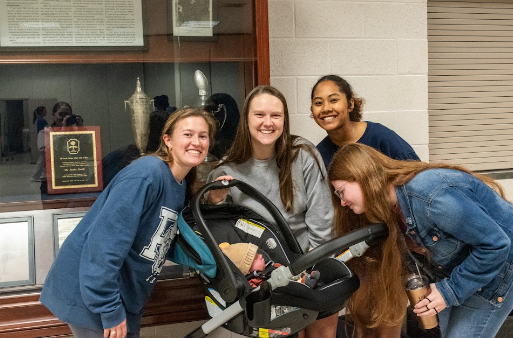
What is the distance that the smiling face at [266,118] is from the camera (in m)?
2.09

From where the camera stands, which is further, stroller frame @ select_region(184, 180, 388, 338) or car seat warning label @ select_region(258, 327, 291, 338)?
car seat warning label @ select_region(258, 327, 291, 338)

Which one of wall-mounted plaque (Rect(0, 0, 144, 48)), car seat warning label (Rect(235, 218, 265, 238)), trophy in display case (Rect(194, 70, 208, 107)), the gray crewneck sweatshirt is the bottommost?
car seat warning label (Rect(235, 218, 265, 238))

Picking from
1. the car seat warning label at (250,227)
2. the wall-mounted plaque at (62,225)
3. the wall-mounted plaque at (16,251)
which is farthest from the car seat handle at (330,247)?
the wall-mounted plaque at (16,251)

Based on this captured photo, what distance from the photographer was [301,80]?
9.53ft

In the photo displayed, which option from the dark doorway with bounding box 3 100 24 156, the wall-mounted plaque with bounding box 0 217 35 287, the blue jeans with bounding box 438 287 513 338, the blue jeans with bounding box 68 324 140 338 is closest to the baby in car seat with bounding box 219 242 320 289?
the blue jeans with bounding box 68 324 140 338

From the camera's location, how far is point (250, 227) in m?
2.03

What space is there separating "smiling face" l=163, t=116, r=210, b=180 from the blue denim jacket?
714 millimetres

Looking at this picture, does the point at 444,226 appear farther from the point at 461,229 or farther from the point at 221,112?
the point at 221,112

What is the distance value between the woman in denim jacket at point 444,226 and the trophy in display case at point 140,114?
942 mm

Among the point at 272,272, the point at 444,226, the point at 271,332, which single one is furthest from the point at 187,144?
the point at 444,226

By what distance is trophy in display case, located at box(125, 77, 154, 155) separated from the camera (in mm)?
2465

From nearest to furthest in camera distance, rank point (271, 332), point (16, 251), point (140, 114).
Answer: point (271, 332) < point (16, 251) < point (140, 114)

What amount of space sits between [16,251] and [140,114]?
80 centimetres

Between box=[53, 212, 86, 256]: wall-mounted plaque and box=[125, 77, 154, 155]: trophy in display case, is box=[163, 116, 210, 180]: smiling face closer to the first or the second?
box=[125, 77, 154, 155]: trophy in display case
